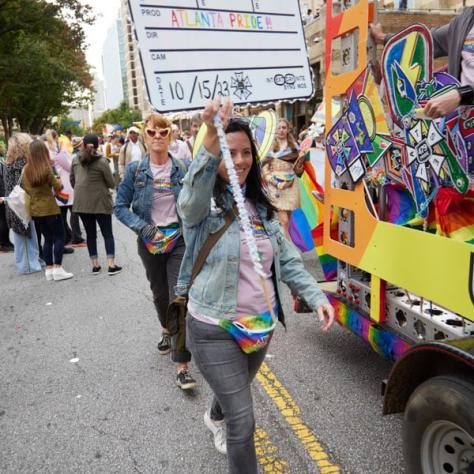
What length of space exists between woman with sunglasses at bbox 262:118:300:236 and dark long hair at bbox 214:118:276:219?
418cm

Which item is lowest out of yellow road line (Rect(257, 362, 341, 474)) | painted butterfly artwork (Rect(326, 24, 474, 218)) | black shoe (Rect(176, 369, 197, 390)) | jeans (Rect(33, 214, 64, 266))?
yellow road line (Rect(257, 362, 341, 474))

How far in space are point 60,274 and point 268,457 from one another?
4747mm

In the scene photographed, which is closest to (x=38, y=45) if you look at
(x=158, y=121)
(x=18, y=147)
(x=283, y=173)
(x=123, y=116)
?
(x=18, y=147)

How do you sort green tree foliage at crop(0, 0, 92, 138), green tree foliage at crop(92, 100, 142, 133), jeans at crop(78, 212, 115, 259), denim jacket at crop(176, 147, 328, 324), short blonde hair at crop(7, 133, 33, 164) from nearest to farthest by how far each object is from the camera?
denim jacket at crop(176, 147, 328, 324) < jeans at crop(78, 212, 115, 259) < short blonde hair at crop(7, 133, 33, 164) < green tree foliage at crop(0, 0, 92, 138) < green tree foliage at crop(92, 100, 142, 133)

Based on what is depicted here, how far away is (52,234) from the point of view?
264 inches

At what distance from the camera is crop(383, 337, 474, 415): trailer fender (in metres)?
1.90

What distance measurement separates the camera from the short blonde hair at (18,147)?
677 centimetres

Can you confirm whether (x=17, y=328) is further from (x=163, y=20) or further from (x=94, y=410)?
(x=163, y=20)

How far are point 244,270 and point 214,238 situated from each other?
187mm

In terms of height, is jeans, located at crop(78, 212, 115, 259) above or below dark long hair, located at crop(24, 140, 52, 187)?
below

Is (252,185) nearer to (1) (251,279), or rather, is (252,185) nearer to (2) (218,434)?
(1) (251,279)

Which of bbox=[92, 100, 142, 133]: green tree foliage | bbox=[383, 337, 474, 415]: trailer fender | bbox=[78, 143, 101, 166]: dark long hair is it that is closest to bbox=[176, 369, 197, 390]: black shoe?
bbox=[383, 337, 474, 415]: trailer fender

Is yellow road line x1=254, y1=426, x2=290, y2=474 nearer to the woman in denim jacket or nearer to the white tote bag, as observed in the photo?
the woman in denim jacket

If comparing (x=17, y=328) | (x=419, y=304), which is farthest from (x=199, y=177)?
(x=17, y=328)
